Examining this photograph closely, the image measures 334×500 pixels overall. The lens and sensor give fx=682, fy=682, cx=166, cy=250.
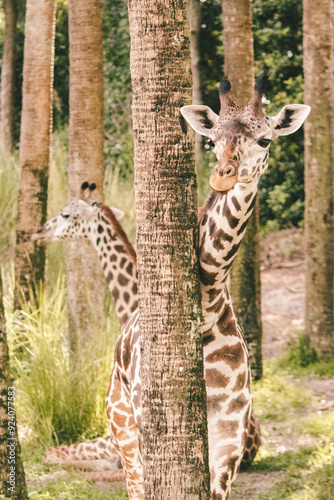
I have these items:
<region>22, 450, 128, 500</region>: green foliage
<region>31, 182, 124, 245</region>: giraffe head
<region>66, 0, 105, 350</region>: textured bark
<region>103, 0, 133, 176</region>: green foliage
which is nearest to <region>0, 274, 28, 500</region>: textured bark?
<region>22, 450, 128, 500</region>: green foliage

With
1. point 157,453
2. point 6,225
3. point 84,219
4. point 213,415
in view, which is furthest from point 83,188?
point 6,225

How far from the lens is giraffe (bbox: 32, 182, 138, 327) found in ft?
17.7

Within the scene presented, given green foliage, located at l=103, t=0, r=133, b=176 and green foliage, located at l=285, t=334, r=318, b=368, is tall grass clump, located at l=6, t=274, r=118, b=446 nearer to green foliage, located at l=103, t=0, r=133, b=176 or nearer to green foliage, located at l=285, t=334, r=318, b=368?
green foliage, located at l=285, t=334, r=318, b=368

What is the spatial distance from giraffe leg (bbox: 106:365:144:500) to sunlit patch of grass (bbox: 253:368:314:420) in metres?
2.81

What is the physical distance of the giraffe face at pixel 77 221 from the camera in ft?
19.3

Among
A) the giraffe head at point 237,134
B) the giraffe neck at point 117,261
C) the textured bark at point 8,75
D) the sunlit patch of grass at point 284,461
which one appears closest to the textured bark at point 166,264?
the giraffe head at point 237,134

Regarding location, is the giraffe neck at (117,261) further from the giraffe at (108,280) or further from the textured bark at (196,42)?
the textured bark at (196,42)

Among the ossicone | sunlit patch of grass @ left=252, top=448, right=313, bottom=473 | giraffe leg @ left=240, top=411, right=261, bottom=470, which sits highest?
the ossicone

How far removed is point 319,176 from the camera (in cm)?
791

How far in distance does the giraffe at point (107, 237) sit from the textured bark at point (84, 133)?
0.54 metres

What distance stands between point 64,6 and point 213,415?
17.4m

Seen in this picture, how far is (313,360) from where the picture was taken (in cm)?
816

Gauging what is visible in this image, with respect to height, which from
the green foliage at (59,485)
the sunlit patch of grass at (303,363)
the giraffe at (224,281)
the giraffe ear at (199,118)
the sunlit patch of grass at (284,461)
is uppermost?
the giraffe ear at (199,118)

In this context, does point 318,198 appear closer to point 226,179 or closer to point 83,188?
point 83,188
